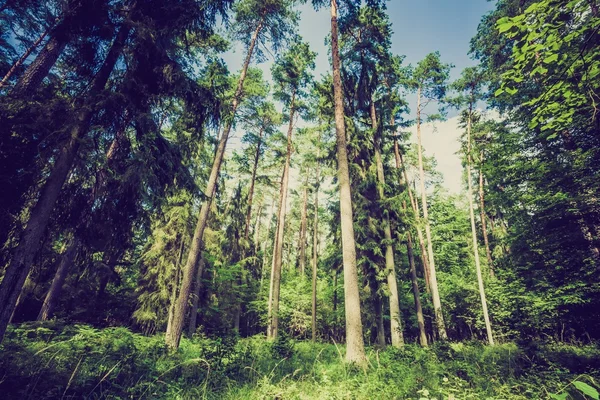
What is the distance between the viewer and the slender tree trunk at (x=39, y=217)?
4078 mm

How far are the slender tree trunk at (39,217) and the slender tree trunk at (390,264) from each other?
11.5 m

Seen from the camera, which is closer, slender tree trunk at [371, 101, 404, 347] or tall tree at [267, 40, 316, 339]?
slender tree trunk at [371, 101, 404, 347]

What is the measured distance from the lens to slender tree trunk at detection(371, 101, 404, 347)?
10.9 m

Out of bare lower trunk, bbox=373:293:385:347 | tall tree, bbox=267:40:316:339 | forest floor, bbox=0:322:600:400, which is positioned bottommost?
forest floor, bbox=0:322:600:400

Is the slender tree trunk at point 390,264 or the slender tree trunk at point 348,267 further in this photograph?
the slender tree trunk at point 390,264

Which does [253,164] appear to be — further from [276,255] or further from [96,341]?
[96,341]

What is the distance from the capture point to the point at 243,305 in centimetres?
2288

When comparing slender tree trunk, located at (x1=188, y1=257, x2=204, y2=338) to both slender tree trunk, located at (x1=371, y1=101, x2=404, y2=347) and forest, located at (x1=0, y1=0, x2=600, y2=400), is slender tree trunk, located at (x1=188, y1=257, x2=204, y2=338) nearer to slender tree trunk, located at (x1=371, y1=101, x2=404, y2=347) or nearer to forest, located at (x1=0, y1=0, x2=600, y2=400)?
forest, located at (x1=0, y1=0, x2=600, y2=400)

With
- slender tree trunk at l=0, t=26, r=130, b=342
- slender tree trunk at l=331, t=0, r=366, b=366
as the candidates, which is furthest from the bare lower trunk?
slender tree trunk at l=0, t=26, r=130, b=342

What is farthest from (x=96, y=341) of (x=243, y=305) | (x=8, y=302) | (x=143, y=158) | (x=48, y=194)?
(x=243, y=305)

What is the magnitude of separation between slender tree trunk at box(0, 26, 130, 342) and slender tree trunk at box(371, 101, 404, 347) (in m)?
11.5

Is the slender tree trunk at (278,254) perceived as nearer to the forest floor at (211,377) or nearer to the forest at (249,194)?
the forest at (249,194)

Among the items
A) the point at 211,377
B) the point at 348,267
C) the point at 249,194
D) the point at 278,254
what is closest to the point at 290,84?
the point at 249,194

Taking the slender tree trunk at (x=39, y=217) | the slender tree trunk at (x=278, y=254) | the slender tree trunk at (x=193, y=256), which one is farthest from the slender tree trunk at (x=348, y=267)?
the slender tree trunk at (x=278, y=254)
